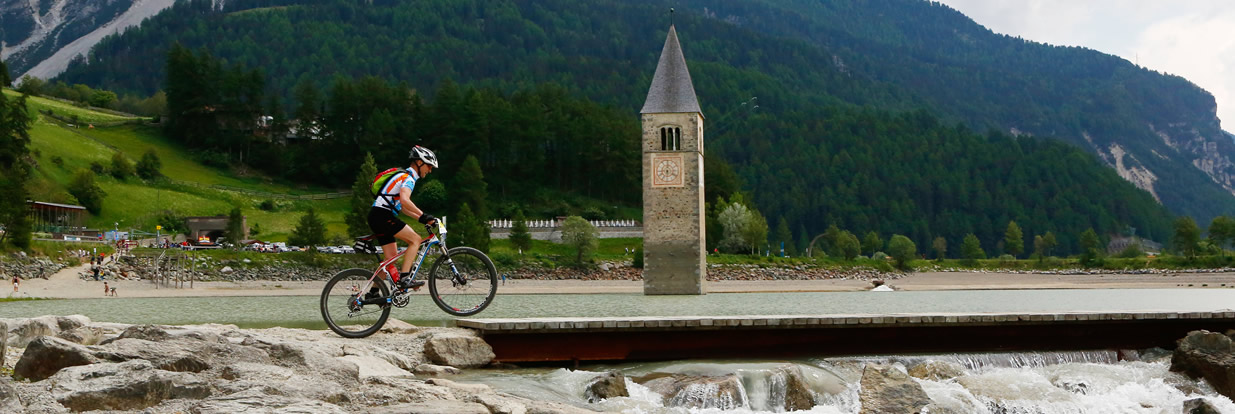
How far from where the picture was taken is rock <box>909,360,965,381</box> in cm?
1612

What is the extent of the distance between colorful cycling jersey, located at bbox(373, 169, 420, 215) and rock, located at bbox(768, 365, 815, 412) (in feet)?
17.9

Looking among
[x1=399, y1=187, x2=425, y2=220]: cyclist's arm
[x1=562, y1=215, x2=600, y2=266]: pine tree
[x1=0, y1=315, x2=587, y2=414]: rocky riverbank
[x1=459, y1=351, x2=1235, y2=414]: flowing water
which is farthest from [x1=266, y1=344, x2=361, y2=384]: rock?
[x1=562, y1=215, x2=600, y2=266]: pine tree

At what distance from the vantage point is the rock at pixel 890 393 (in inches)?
548

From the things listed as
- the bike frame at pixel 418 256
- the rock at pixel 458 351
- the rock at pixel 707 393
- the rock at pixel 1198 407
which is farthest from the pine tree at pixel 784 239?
the bike frame at pixel 418 256

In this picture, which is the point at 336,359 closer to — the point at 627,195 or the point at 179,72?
the point at 627,195

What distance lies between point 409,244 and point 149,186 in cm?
8263

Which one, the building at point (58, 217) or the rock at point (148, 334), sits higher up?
the rock at point (148, 334)

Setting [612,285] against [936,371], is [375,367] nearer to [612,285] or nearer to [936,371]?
[936,371]

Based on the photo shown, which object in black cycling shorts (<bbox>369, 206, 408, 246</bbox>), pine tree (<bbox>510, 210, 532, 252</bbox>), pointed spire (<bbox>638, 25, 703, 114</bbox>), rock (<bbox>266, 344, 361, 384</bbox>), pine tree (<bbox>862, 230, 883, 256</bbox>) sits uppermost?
pointed spire (<bbox>638, 25, 703, 114</bbox>)

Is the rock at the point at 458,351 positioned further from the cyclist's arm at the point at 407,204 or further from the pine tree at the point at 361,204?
the pine tree at the point at 361,204

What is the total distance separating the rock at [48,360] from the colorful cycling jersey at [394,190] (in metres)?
4.06

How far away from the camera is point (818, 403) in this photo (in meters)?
14.7

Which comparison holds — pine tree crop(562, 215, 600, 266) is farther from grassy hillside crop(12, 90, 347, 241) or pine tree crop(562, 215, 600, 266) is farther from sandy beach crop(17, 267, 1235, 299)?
grassy hillside crop(12, 90, 347, 241)

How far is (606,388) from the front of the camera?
14312mm
